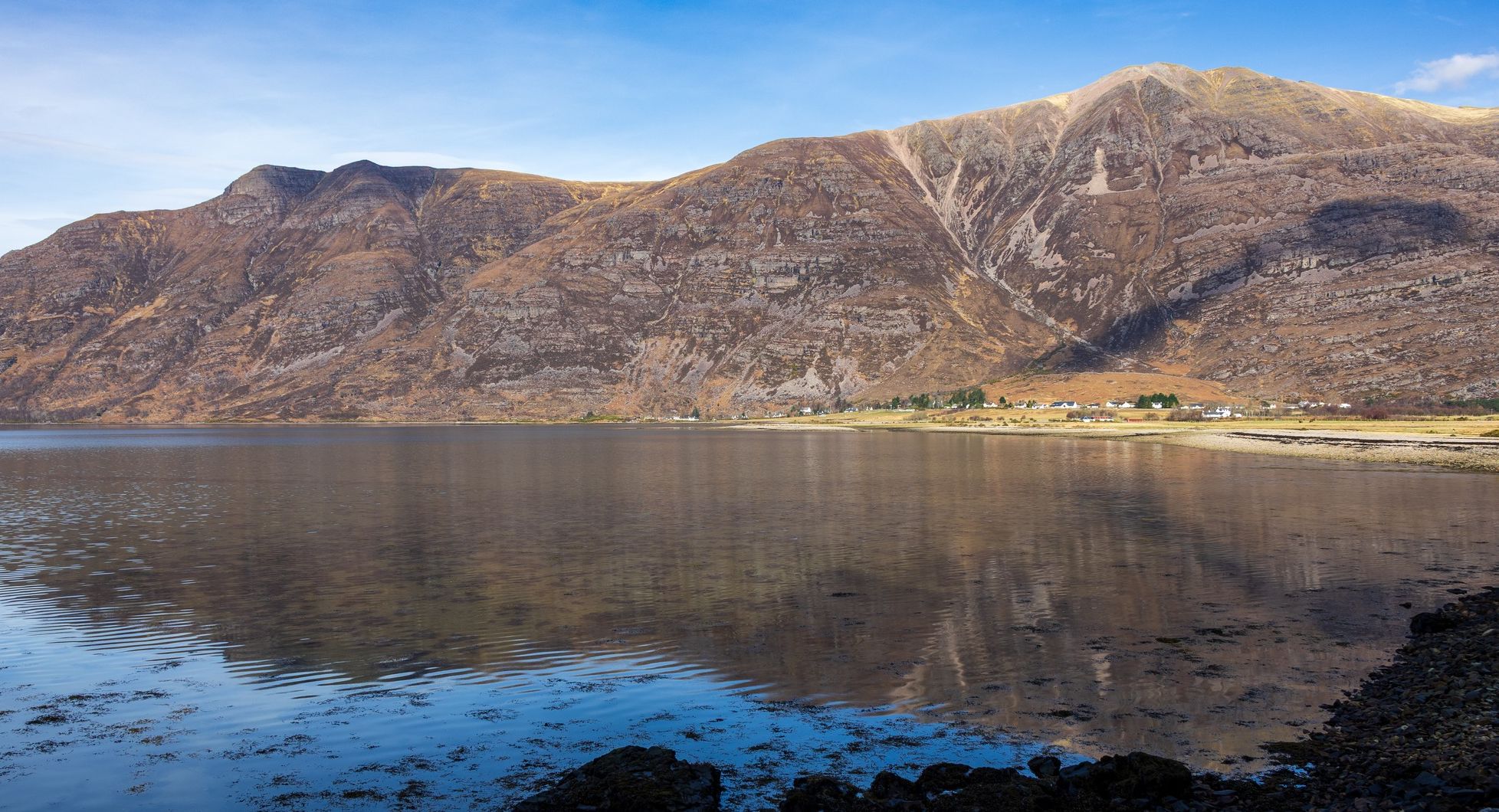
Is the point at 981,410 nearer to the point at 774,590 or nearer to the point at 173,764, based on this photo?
the point at 774,590

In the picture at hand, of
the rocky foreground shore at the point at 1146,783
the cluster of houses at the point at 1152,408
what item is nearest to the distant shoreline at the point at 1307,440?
the cluster of houses at the point at 1152,408

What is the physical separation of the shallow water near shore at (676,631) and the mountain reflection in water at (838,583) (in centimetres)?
16

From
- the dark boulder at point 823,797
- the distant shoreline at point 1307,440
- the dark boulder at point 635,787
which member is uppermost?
the dark boulder at point 635,787

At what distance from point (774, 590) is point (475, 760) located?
1507 centimetres

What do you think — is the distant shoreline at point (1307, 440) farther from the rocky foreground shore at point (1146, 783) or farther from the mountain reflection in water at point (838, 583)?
the rocky foreground shore at point (1146, 783)

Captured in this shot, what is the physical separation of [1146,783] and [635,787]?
6.42 metres

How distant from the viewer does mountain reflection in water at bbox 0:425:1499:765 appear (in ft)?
61.8

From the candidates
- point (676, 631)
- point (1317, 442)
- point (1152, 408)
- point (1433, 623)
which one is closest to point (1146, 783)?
point (676, 631)

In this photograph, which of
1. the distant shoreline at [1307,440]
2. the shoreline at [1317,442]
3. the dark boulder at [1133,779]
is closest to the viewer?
the dark boulder at [1133,779]

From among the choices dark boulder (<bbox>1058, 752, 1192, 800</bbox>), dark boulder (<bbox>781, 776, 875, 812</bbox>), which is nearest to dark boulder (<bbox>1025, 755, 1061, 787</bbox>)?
dark boulder (<bbox>1058, 752, 1192, 800</bbox>)

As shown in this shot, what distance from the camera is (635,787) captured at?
39.7ft

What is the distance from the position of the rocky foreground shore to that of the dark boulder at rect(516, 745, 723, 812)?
0.02 metres

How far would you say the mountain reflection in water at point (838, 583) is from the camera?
1884 centimetres

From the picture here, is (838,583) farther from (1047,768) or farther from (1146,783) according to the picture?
(1146,783)
